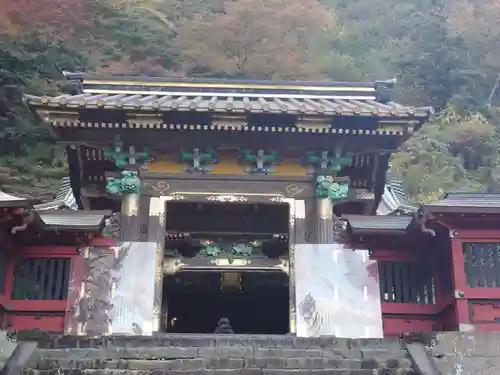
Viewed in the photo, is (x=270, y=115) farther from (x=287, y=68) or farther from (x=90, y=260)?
(x=287, y=68)

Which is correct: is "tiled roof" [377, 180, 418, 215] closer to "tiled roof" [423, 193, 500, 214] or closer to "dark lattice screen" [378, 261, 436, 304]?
"dark lattice screen" [378, 261, 436, 304]

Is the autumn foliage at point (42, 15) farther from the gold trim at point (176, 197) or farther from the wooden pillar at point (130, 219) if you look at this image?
the gold trim at point (176, 197)

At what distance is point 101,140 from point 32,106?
46.7 inches

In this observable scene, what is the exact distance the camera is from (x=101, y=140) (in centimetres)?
1141

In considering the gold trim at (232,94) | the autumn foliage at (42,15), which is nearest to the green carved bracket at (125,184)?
the gold trim at (232,94)

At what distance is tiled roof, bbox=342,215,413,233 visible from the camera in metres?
10.7

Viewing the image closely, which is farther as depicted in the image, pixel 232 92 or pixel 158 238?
pixel 232 92

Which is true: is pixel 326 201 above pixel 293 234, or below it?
above

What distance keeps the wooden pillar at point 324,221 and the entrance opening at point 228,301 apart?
2.37m

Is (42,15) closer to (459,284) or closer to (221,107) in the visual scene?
(221,107)

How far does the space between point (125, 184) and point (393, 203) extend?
21.4 ft

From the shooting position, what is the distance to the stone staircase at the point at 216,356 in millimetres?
7598

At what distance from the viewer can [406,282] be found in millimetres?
11133

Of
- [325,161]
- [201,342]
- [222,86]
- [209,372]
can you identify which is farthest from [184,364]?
[222,86]
